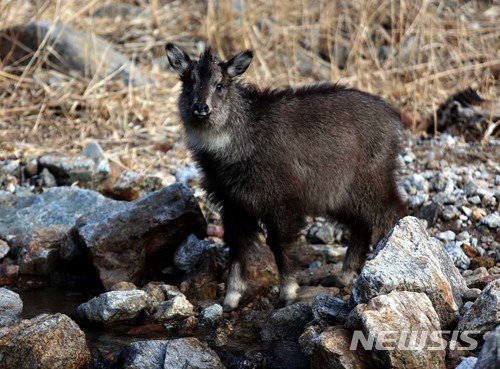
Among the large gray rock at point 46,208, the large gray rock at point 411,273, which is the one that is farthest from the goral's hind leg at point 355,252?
the large gray rock at point 46,208

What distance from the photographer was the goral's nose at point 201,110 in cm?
536

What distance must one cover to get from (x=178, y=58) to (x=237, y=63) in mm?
502

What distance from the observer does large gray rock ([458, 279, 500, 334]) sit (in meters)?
4.24

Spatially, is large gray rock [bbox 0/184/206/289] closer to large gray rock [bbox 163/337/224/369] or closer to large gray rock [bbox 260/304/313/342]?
large gray rock [bbox 260/304/313/342]

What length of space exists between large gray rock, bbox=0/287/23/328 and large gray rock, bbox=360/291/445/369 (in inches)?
101

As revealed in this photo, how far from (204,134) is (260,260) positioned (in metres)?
1.22

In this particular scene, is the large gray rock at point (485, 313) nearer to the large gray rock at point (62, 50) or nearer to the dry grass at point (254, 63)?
the dry grass at point (254, 63)

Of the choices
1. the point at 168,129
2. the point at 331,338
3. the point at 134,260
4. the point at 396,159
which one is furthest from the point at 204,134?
the point at 168,129

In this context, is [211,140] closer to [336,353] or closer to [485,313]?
[336,353]

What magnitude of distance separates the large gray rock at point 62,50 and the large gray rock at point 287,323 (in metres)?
5.38

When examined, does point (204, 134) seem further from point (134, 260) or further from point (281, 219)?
point (134, 260)

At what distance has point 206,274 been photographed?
598cm

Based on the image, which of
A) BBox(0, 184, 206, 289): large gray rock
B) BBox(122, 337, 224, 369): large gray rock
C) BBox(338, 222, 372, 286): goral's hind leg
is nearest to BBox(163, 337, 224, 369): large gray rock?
BBox(122, 337, 224, 369): large gray rock

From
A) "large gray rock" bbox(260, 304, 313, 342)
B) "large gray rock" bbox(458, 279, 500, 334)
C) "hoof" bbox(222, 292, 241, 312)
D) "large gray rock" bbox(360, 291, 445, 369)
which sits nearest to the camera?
"large gray rock" bbox(360, 291, 445, 369)
